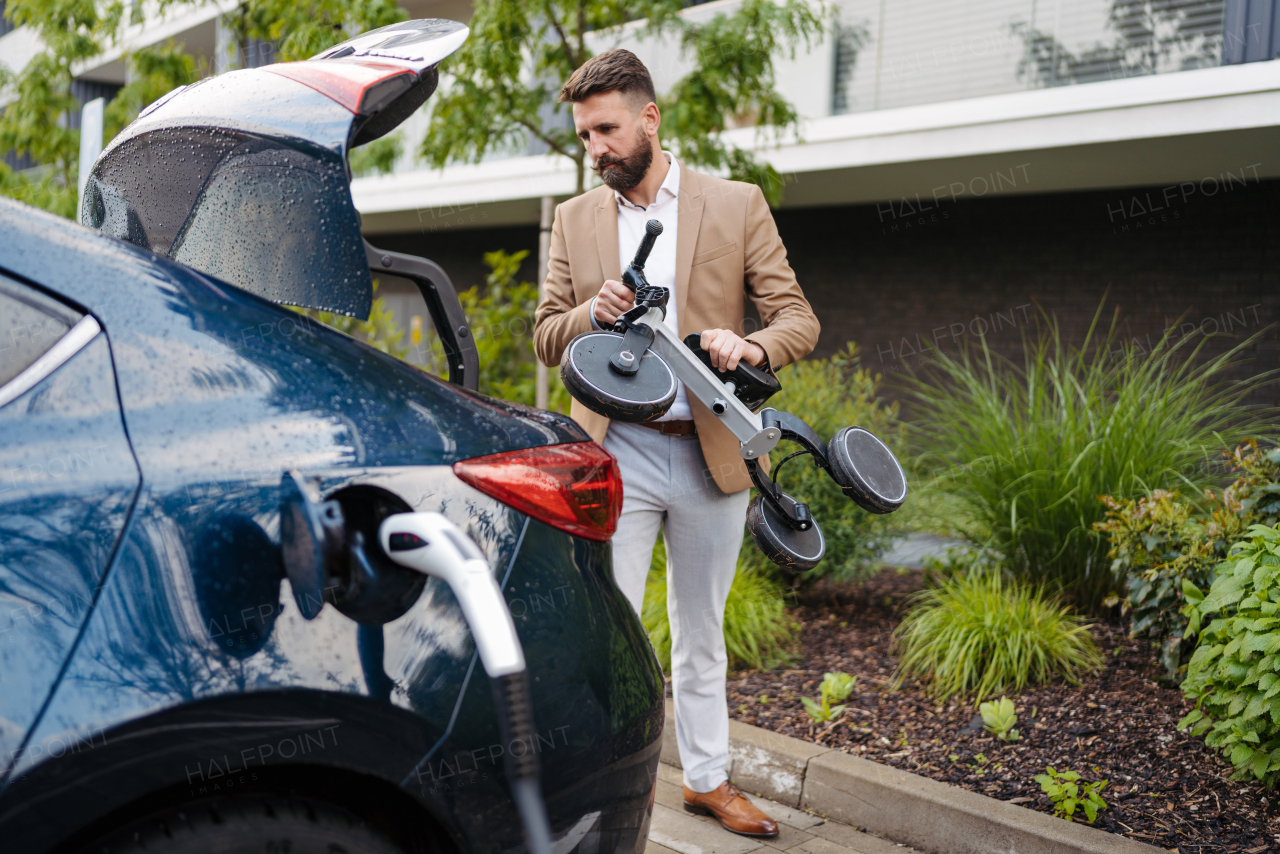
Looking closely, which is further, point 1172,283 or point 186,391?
point 1172,283

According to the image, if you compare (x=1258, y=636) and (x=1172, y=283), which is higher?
(x=1258, y=636)

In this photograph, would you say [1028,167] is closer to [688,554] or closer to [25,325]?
[688,554]

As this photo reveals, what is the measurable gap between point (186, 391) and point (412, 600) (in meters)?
0.40

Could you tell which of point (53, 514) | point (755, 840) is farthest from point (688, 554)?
point (53, 514)

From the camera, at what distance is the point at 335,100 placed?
5.41 ft

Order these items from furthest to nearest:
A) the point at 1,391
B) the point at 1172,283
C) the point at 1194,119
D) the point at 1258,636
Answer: the point at 1172,283 < the point at 1194,119 < the point at 1258,636 < the point at 1,391

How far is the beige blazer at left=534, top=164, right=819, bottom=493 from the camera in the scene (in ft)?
8.73

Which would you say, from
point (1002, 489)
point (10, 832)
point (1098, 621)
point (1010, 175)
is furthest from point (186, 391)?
point (1010, 175)

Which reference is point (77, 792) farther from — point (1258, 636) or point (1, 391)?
point (1258, 636)

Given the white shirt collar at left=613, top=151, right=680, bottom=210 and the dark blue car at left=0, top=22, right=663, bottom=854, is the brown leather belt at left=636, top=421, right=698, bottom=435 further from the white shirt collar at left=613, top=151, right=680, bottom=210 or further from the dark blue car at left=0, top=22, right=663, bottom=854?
the dark blue car at left=0, top=22, right=663, bottom=854

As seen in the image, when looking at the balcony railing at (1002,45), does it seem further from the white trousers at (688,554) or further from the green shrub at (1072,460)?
the white trousers at (688,554)

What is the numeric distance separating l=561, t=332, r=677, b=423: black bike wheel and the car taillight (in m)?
0.43

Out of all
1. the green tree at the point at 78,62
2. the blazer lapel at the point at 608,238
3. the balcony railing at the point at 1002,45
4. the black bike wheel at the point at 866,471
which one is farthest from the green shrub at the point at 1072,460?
the balcony railing at the point at 1002,45

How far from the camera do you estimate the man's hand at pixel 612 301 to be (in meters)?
2.33
